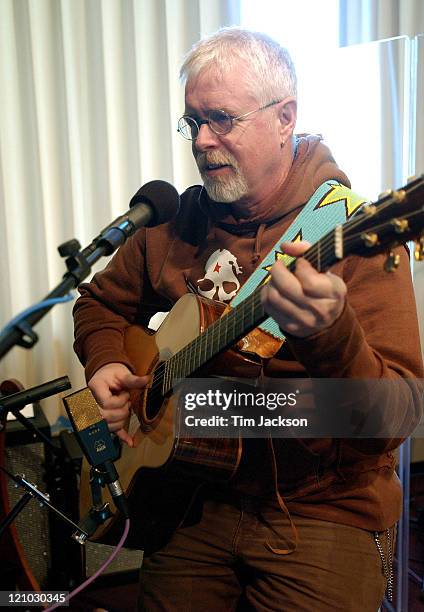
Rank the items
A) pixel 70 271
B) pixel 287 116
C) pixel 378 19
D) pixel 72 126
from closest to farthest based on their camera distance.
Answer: pixel 70 271, pixel 287 116, pixel 72 126, pixel 378 19

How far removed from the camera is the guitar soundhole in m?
1.31

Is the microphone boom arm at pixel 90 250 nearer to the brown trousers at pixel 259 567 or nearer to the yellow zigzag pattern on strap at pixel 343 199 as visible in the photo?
the yellow zigzag pattern on strap at pixel 343 199

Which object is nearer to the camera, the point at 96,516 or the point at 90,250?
the point at 90,250

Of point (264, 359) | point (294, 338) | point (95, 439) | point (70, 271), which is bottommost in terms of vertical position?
point (95, 439)

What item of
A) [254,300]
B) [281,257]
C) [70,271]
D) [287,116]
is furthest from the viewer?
[287,116]

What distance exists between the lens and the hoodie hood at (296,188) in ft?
4.23

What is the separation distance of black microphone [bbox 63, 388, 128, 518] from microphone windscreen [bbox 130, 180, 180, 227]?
436 mm

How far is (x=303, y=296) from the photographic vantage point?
0.86 m

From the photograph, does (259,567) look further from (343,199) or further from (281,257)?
(343,199)

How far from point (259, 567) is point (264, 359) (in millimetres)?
390


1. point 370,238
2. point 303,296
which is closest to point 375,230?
point 370,238

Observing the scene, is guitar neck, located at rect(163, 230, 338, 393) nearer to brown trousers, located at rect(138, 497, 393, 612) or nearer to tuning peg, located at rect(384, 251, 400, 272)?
tuning peg, located at rect(384, 251, 400, 272)

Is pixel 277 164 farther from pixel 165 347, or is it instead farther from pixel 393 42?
pixel 393 42

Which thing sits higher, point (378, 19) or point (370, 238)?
point (378, 19)
